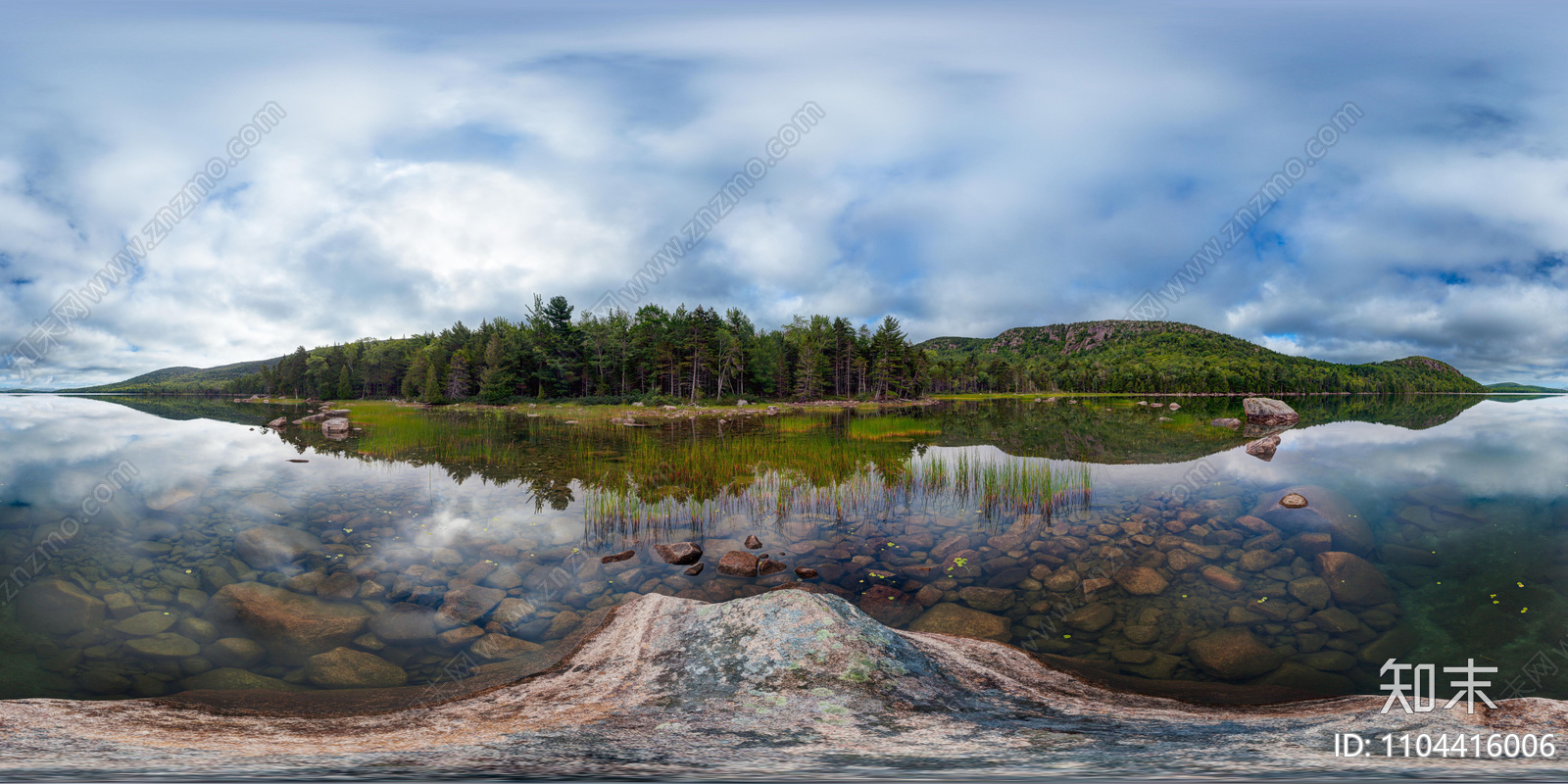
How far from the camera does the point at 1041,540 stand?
10555 mm

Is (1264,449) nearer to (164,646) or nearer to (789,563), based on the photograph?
(789,563)

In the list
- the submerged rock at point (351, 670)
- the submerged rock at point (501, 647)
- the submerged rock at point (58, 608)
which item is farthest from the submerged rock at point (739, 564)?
the submerged rock at point (58, 608)

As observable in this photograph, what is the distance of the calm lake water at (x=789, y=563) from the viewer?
6.36 metres

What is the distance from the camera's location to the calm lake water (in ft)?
20.9

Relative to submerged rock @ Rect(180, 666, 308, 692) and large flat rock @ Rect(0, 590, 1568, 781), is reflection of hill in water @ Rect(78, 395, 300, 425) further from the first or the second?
large flat rock @ Rect(0, 590, 1568, 781)

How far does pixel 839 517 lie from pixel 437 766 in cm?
983

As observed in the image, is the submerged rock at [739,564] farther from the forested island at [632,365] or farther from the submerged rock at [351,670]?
the forested island at [632,365]

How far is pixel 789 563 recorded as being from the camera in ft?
30.7

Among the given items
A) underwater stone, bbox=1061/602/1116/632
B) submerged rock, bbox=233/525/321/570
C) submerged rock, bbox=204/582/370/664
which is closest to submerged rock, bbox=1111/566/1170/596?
underwater stone, bbox=1061/602/1116/632

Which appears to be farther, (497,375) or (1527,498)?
(497,375)

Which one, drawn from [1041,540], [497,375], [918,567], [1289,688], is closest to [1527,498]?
[1041,540]

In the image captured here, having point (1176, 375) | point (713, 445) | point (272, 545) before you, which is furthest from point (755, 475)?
point (1176, 375)

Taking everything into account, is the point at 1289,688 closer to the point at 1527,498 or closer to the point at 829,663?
the point at 829,663

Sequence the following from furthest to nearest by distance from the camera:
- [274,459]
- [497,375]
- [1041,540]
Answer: [497,375], [274,459], [1041,540]
